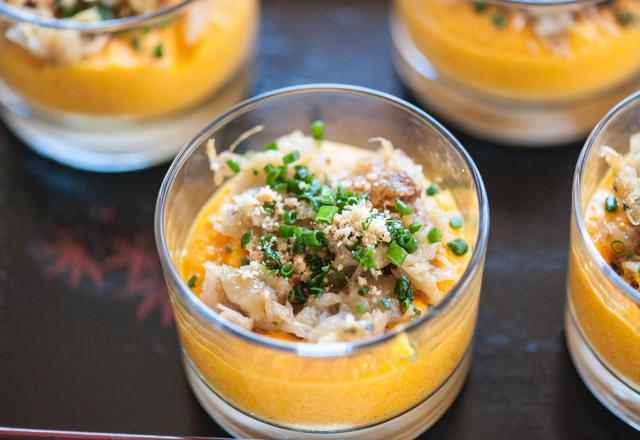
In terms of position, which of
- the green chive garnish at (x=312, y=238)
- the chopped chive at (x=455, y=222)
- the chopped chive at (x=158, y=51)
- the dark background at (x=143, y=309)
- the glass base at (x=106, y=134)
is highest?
the chopped chive at (x=158, y=51)

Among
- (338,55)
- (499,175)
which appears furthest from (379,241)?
(338,55)

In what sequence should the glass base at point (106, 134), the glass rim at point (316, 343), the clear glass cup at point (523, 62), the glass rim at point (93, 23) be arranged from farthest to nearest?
the glass base at point (106, 134) → the clear glass cup at point (523, 62) → the glass rim at point (93, 23) → the glass rim at point (316, 343)

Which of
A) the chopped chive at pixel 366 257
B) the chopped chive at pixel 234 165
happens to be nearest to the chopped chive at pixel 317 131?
the chopped chive at pixel 234 165

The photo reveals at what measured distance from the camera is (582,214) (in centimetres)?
168

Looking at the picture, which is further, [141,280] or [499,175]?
[499,175]

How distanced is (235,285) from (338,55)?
112 centimetres

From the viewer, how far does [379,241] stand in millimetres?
1672

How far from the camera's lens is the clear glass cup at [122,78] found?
2119mm

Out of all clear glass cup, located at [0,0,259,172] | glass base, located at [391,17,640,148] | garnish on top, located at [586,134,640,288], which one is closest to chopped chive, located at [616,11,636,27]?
glass base, located at [391,17,640,148]

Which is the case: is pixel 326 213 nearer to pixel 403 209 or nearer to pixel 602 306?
pixel 403 209

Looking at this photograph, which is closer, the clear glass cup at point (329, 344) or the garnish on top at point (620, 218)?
the clear glass cup at point (329, 344)

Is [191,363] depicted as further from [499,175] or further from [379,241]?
[499,175]

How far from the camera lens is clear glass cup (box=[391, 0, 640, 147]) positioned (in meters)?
2.20

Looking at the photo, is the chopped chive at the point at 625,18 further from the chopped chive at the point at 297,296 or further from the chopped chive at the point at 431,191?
the chopped chive at the point at 297,296
